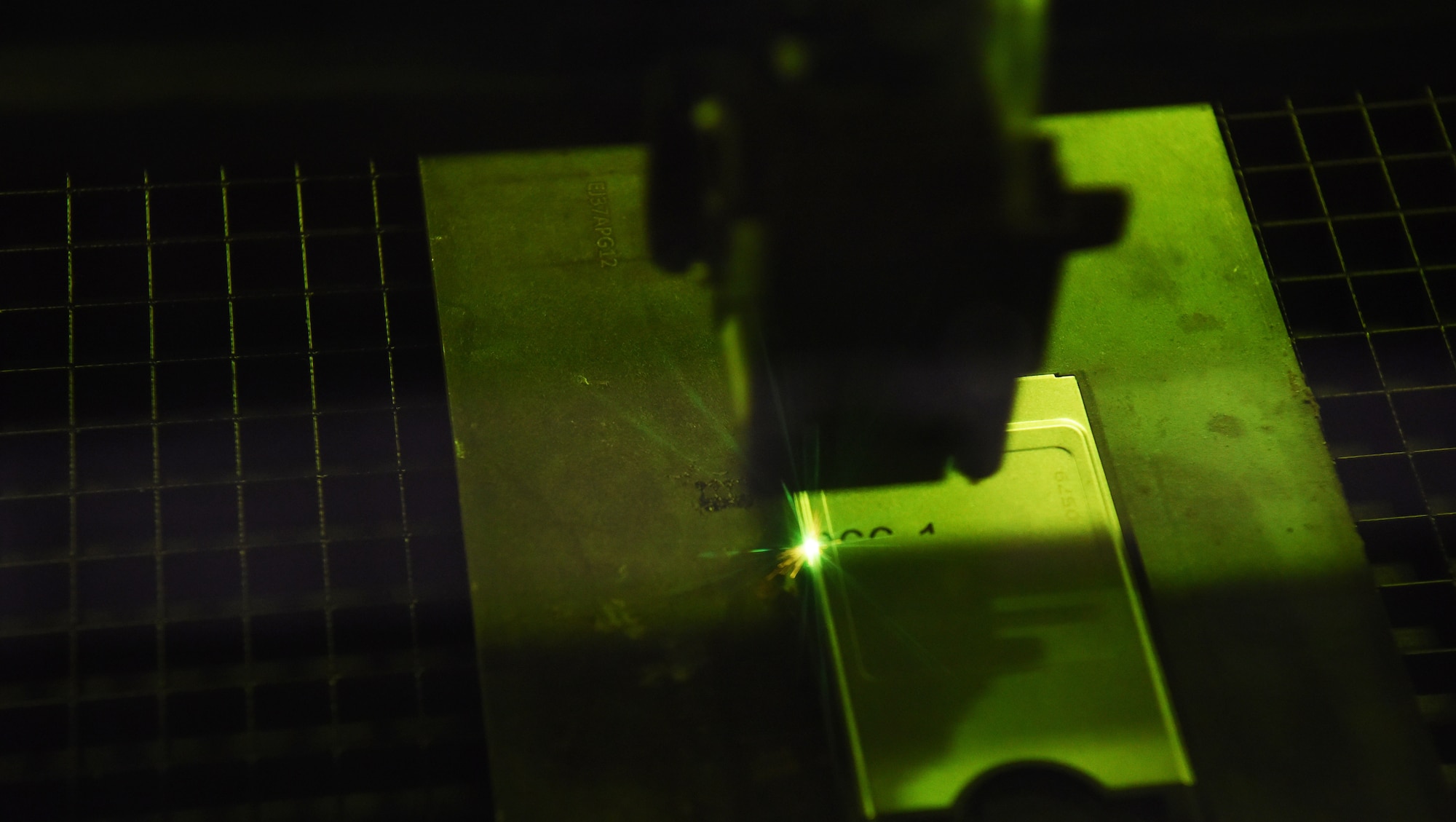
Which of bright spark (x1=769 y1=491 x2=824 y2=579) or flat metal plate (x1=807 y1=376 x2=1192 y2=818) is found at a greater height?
bright spark (x1=769 y1=491 x2=824 y2=579)

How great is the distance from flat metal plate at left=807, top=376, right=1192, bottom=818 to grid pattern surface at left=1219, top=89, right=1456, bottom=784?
68 centimetres

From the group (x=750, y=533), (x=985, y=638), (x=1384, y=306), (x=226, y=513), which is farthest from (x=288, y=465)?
(x=1384, y=306)

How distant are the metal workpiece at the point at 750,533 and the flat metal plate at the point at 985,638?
0.01m

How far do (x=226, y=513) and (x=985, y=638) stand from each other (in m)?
1.48

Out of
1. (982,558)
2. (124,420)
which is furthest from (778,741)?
(124,420)

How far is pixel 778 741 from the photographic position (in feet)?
5.78

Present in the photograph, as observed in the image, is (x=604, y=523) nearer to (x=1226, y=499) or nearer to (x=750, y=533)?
(x=750, y=533)

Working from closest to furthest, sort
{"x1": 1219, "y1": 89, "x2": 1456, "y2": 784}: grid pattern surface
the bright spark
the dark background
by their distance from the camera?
the dark background < the bright spark < {"x1": 1219, "y1": 89, "x2": 1456, "y2": 784}: grid pattern surface

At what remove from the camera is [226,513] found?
1940 millimetres

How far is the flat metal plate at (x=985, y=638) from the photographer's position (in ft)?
5.38

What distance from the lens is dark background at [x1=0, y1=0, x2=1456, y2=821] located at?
4.46 ft

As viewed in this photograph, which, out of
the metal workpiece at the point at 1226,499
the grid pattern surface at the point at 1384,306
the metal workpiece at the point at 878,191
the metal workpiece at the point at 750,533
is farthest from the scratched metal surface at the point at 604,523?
the grid pattern surface at the point at 1384,306

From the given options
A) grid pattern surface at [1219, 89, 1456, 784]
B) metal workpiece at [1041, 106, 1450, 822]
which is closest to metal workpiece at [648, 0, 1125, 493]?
metal workpiece at [1041, 106, 1450, 822]

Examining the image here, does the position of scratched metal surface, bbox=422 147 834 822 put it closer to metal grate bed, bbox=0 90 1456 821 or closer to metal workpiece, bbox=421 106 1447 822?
metal workpiece, bbox=421 106 1447 822
